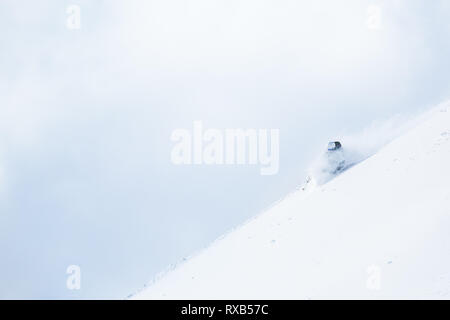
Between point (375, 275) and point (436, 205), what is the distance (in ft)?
11.9

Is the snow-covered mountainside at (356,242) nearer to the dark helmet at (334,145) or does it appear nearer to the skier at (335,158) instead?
the skier at (335,158)

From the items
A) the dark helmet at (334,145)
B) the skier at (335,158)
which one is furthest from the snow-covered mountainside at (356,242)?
the dark helmet at (334,145)

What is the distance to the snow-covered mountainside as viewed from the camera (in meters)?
8.72

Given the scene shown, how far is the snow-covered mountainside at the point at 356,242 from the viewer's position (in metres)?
8.72

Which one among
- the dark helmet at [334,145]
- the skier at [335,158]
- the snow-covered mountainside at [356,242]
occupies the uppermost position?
the dark helmet at [334,145]

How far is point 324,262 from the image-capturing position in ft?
34.8

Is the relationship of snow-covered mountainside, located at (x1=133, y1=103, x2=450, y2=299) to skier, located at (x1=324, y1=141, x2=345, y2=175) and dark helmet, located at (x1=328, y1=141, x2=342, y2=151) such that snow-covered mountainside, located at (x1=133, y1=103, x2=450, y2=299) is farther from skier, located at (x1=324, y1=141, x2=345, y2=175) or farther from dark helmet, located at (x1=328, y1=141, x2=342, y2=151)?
dark helmet, located at (x1=328, y1=141, x2=342, y2=151)

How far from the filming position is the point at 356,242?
11117 mm

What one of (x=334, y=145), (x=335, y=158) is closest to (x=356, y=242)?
(x=335, y=158)

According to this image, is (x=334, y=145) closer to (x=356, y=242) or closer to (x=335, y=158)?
(x=335, y=158)

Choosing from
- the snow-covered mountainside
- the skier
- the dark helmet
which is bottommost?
the snow-covered mountainside

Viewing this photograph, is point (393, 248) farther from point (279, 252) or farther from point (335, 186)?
point (335, 186)

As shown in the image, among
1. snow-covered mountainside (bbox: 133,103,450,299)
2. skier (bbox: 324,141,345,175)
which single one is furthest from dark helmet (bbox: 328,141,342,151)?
snow-covered mountainside (bbox: 133,103,450,299)

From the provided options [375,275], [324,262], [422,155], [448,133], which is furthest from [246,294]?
[448,133]
